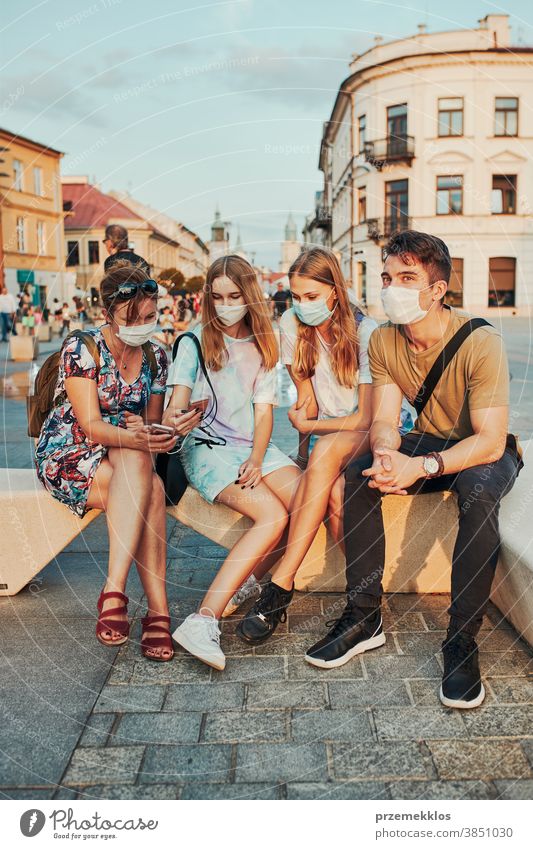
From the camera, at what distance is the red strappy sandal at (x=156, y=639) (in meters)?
3.41

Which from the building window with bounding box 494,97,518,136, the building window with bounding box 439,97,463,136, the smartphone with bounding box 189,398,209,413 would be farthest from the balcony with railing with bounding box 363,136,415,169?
the smartphone with bounding box 189,398,209,413

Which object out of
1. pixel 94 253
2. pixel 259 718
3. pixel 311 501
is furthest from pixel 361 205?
pixel 259 718

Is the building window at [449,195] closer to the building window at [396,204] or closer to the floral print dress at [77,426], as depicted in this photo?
the building window at [396,204]

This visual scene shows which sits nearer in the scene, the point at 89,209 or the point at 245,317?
the point at 245,317

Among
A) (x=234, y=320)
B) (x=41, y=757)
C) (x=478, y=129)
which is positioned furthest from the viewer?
(x=478, y=129)

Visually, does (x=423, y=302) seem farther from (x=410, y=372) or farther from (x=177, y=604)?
(x=177, y=604)

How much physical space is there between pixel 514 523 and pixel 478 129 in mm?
35476

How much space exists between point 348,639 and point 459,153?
3649cm

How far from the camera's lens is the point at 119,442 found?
3598mm

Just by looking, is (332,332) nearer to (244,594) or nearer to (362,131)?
(244,594)

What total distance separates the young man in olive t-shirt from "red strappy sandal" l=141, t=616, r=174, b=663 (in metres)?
0.61

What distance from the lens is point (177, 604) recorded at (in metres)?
4.00

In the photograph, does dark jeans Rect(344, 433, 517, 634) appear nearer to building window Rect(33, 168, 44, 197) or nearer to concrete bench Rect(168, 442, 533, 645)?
concrete bench Rect(168, 442, 533, 645)
